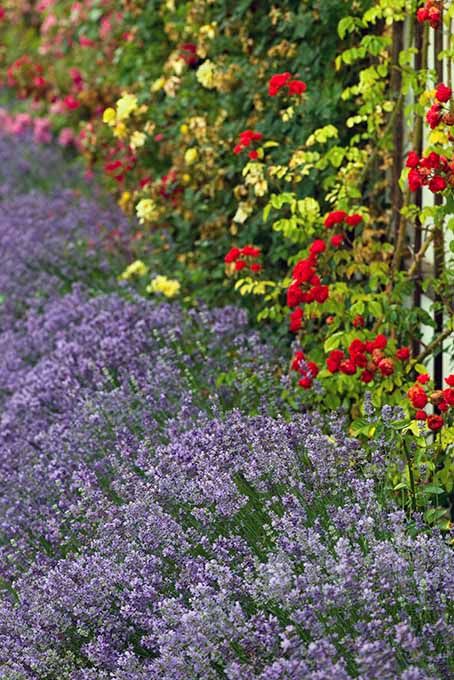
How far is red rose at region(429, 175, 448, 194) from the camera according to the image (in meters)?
2.99

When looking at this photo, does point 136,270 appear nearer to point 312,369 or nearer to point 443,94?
point 312,369

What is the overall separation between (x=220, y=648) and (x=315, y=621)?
232 mm

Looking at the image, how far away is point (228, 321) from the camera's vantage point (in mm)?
4305

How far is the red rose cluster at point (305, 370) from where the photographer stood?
3373 mm

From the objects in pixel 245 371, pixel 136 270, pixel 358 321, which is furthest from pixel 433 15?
pixel 136 270

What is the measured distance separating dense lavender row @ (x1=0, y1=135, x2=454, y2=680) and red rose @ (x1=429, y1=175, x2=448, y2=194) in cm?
74

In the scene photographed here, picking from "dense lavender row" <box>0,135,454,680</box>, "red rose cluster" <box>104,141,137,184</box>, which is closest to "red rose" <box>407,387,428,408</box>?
"dense lavender row" <box>0,135,454,680</box>

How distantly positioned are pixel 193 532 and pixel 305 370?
3.05ft

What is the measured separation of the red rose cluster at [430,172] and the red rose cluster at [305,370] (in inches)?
28.9

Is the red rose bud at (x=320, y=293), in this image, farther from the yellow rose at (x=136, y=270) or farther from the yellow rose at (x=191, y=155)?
the yellow rose at (x=136, y=270)

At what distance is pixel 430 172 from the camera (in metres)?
3.03

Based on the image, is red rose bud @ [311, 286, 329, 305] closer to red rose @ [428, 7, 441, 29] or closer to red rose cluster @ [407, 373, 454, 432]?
red rose cluster @ [407, 373, 454, 432]

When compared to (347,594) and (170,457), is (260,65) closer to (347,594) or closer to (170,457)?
(170,457)

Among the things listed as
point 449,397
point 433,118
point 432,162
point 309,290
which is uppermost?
point 433,118
